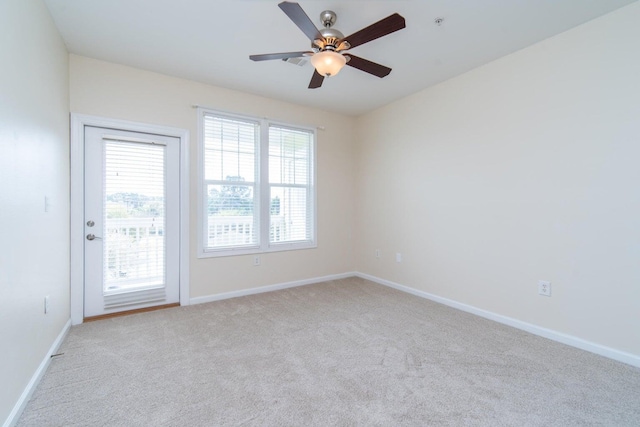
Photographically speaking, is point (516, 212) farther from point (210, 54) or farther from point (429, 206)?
point (210, 54)

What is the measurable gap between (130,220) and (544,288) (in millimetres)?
4207

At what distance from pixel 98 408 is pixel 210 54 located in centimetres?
298

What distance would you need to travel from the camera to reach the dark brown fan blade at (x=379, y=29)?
177 centimetres

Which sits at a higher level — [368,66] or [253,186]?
[368,66]

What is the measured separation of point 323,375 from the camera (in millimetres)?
2029

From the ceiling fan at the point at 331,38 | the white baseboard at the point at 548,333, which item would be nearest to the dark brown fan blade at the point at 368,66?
the ceiling fan at the point at 331,38

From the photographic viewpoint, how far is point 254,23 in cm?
242

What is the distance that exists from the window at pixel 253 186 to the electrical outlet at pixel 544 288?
283 cm

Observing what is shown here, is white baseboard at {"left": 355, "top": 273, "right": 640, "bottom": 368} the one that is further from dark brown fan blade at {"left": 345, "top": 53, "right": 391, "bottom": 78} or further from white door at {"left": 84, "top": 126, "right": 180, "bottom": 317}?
white door at {"left": 84, "top": 126, "right": 180, "bottom": 317}

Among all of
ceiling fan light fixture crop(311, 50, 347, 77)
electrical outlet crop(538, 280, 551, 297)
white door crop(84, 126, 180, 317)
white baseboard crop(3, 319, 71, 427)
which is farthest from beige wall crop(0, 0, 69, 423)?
electrical outlet crop(538, 280, 551, 297)

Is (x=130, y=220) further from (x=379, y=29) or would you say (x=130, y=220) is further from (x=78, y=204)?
(x=379, y=29)

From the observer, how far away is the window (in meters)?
3.66

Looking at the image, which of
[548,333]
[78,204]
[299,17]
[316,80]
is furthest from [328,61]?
[548,333]

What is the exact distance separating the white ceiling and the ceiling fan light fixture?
16.5 inches
